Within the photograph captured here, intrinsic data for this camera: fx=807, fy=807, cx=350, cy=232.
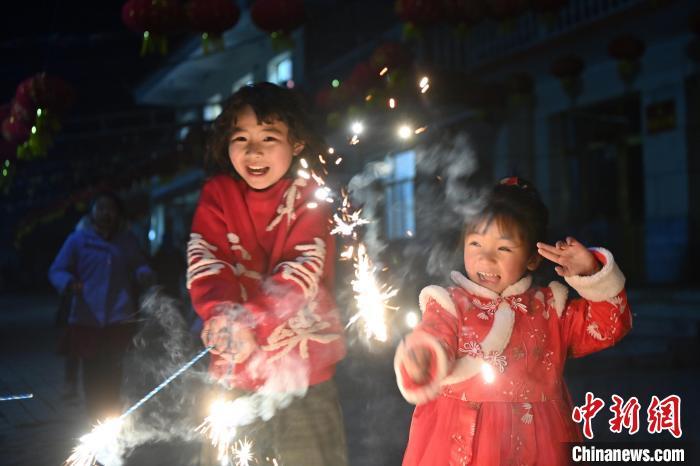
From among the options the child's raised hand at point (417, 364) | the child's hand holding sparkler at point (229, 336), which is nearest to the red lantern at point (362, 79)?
the child's raised hand at point (417, 364)

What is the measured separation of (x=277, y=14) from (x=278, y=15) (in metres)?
0.02

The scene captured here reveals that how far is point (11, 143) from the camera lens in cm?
1141

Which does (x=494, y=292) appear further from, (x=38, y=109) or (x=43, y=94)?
(x=43, y=94)

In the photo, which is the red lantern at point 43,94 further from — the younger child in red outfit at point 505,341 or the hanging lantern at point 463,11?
the younger child in red outfit at point 505,341

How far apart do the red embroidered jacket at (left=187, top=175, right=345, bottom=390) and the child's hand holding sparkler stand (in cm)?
4

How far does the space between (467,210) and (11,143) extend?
9.88m

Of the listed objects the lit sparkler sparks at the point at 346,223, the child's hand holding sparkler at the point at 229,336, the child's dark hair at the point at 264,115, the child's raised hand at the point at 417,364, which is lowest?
the child's raised hand at the point at 417,364

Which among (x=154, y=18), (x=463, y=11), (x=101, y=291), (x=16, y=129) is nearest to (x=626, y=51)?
(x=463, y=11)

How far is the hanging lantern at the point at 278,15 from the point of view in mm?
10828

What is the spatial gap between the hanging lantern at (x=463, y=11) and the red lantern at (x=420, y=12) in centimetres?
11

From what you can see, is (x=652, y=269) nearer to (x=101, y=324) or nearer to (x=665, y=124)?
(x=665, y=124)

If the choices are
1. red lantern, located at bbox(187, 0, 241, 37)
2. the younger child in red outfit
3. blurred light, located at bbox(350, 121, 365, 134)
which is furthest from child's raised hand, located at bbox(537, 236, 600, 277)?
red lantern, located at bbox(187, 0, 241, 37)

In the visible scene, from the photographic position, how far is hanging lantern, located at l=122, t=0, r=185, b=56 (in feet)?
31.6

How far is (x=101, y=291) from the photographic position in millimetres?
6590
